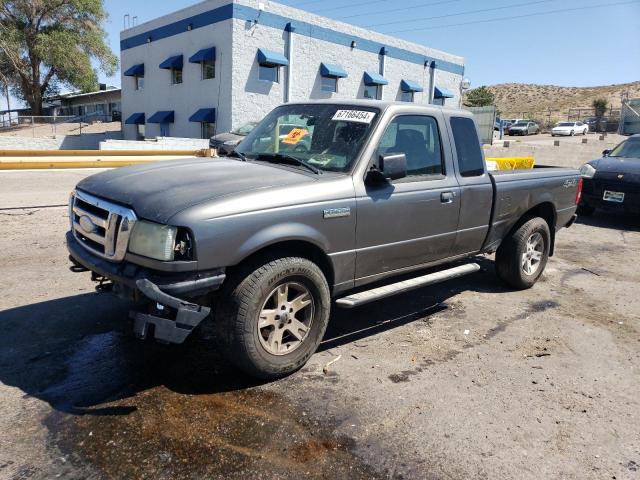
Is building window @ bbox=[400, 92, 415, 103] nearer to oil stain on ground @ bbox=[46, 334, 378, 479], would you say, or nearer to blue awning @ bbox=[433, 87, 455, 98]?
blue awning @ bbox=[433, 87, 455, 98]

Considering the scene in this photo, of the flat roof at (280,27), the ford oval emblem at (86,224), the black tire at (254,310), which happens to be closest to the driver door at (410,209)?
the black tire at (254,310)

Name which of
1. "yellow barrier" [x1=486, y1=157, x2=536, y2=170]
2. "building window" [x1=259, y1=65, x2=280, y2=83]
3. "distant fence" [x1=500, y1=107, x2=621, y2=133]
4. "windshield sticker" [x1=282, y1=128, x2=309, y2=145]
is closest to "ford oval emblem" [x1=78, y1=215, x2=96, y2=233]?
"windshield sticker" [x1=282, y1=128, x2=309, y2=145]

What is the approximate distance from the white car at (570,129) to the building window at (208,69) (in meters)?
34.3

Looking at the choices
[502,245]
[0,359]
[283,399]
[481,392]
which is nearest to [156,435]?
[283,399]

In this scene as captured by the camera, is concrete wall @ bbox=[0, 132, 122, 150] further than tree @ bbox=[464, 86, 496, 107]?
No

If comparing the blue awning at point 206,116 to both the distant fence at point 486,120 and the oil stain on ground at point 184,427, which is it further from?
the oil stain on ground at point 184,427

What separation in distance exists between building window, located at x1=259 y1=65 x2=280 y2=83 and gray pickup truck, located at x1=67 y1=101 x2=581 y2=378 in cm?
2161

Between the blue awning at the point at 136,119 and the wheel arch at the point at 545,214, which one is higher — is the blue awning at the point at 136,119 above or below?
above

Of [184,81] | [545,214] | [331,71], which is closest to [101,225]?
[545,214]

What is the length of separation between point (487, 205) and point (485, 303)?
1110 millimetres

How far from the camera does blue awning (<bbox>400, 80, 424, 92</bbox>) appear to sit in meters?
32.3

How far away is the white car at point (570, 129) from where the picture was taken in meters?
47.6

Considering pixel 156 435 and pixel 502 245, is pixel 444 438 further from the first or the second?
pixel 502 245

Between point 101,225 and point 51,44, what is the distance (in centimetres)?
4060
